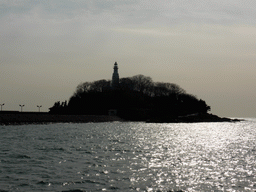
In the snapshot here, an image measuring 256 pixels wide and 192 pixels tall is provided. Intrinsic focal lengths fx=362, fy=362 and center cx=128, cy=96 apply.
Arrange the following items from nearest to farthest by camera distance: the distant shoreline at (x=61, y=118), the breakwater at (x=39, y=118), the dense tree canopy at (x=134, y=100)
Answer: the breakwater at (x=39, y=118) < the distant shoreline at (x=61, y=118) < the dense tree canopy at (x=134, y=100)

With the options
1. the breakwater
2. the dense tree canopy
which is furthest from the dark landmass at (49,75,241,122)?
the breakwater

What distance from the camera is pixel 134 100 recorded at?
169 meters

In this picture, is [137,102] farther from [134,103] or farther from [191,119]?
[191,119]

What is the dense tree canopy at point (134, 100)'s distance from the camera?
162m

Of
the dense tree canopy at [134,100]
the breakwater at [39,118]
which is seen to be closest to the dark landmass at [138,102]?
the dense tree canopy at [134,100]

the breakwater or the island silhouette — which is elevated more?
the island silhouette

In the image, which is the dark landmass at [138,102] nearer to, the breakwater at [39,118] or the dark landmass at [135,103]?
the dark landmass at [135,103]

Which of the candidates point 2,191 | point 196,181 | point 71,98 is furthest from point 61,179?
point 71,98

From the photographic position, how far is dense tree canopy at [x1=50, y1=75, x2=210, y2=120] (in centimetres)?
16212

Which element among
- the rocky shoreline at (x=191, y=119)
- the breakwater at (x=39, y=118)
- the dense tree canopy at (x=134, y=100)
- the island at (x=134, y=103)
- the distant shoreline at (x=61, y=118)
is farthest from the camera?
the dense tree canopy at (x=134, y=100)

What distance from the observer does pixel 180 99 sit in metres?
184

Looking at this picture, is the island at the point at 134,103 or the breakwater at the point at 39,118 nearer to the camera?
the breakwater at the point at 39,118

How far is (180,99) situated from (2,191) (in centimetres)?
16927

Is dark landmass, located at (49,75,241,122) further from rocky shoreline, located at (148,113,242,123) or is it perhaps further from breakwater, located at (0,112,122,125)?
breakwater, located at (0,112,122,125)
